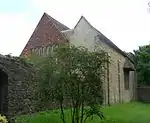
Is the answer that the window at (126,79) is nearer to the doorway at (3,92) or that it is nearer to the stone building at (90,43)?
the stone building at (90,43)

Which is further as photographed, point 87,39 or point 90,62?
point 87,39

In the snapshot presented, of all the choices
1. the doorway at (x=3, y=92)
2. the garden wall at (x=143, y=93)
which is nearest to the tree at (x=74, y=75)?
the doorway at (x=3, y=92)

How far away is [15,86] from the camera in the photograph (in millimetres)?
15773

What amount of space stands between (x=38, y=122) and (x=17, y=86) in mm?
3173

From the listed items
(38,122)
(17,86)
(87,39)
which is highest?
(87,39)

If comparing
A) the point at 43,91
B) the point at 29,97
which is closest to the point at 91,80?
the point at 43,91

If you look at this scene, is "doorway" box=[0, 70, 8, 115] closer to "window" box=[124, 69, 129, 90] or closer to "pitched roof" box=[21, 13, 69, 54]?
"pitched roof" box=[21, 13, 69, 54]

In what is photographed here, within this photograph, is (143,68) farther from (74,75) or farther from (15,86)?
(74,75)

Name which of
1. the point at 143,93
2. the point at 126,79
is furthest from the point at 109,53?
the point at 143,93

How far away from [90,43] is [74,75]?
52.4 feet

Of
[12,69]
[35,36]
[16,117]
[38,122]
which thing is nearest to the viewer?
[38,122]

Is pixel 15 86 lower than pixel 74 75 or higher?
lower

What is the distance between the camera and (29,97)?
16.7 metres

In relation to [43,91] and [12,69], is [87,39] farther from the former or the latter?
[43,91]
